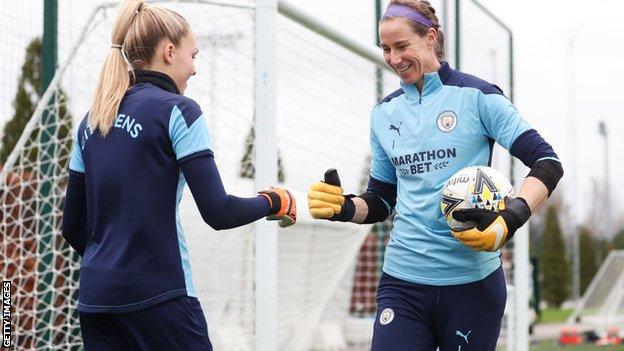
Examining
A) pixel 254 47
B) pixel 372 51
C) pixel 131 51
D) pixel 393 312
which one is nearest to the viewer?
pixel 131 51

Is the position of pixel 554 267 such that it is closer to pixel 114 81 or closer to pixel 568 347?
pixel 568 347

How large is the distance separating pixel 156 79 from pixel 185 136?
300 mm

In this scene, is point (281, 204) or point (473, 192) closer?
point (281, 204)

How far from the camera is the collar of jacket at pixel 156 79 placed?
122 inches

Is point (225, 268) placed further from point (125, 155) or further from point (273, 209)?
point (125, 155)

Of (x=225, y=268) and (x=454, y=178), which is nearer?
(x=454, y=178)

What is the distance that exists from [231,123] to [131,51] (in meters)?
2.51

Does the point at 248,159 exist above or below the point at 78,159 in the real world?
above

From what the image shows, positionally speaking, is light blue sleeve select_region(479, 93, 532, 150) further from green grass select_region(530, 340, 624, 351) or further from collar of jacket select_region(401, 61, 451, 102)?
green grass select_region(530, 340, 624, 351)

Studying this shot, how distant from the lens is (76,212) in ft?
10.6

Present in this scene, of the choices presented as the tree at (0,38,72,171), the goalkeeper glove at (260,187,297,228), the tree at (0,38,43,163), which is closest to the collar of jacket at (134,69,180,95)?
the goalkeeper glove at (260,187,297,228)

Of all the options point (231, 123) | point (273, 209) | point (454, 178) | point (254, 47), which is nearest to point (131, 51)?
point (273, 209)

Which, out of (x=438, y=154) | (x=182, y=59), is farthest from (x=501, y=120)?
(x=182, y=59)

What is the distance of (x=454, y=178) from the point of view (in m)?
3.51
